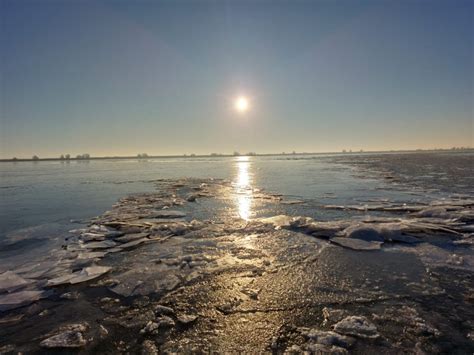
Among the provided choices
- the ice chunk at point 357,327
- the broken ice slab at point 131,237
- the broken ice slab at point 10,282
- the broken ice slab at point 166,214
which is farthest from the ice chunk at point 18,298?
the broken ice slab at point 166,214

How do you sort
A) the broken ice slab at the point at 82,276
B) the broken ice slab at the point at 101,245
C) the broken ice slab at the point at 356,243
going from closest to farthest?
the broken ice slab at the point at 82,276
the broken ice slab at the point at 356,243
the broken ice slab at the point at 101,245

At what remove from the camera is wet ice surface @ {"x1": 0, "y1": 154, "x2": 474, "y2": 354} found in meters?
2.64

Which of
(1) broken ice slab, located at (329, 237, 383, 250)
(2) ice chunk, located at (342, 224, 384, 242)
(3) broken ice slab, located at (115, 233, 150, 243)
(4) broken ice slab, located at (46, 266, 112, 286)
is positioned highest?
(2) ice chunk, located at (342, 224, 384, 242)

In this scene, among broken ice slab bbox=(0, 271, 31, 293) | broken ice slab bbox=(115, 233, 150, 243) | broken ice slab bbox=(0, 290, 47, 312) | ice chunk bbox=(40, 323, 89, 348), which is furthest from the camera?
broken ice slab bbox=(115, 233, 150, 243)

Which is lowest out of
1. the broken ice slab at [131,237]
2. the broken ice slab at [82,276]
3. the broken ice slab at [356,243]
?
the broken ice slab at [131,237]

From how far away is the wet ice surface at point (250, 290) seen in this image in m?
2.64

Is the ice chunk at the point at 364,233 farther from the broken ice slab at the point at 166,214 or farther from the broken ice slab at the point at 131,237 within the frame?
the broken ice slab at the point at 166,214

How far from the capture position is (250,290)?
142 inches

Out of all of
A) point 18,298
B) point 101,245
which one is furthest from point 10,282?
point 101,245

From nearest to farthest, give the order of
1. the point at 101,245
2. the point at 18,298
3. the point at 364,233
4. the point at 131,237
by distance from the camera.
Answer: the point at 18,298 < the point at 101,245 < the point at 364,233 < the point at 131,237

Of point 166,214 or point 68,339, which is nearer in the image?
point 68,339

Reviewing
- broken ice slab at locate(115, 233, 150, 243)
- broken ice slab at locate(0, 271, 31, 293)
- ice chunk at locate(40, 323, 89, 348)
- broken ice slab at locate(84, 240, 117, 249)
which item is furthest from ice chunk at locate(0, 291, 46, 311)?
broken ice slab at locate(115, 233, 150, 243)

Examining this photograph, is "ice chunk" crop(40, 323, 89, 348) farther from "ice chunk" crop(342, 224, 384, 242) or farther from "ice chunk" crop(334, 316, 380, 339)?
"ice chunk" crop(342, 224, 384, 242)

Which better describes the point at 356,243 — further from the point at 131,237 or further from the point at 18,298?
the point at 18,298
